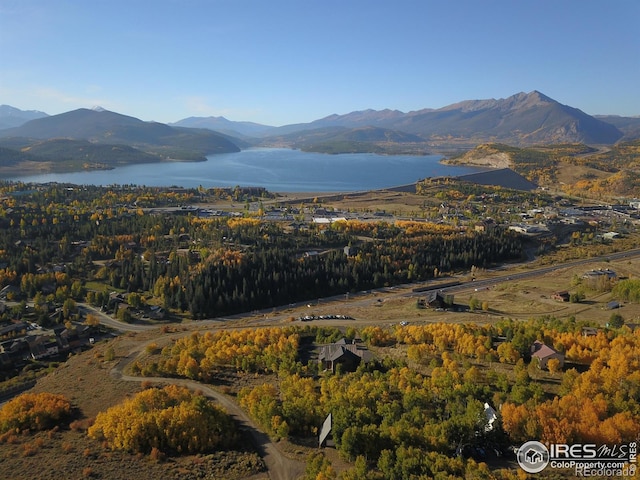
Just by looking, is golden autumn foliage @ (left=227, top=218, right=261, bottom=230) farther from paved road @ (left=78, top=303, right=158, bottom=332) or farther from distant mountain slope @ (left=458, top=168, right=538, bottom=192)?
distant mountain slope @ (left=458, top=168, right=538, bottom=192)

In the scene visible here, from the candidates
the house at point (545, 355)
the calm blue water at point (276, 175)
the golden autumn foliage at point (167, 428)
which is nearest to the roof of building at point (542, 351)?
the house at point (545, 355)

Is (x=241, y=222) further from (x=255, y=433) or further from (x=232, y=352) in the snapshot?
(x=255, y=433)

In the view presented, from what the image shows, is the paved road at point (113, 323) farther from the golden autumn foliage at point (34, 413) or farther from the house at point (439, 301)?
the house at point (439, 301)

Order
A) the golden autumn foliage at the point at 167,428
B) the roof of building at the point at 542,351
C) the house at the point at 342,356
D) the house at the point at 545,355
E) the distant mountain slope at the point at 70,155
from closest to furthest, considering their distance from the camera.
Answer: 1. the golden autumn foliage at the point at 167,428
2. the house at the point at 545,355
3. the roof of building at the point at 542,351
4. the house at the point at 342,356
5. the distant mountain slope at the point at 70,155

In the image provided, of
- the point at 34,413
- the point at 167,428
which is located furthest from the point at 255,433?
the point at 34,413

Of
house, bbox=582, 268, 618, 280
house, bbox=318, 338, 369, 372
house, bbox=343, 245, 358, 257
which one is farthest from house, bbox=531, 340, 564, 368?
house, bbox=343, 245, 358, 257
